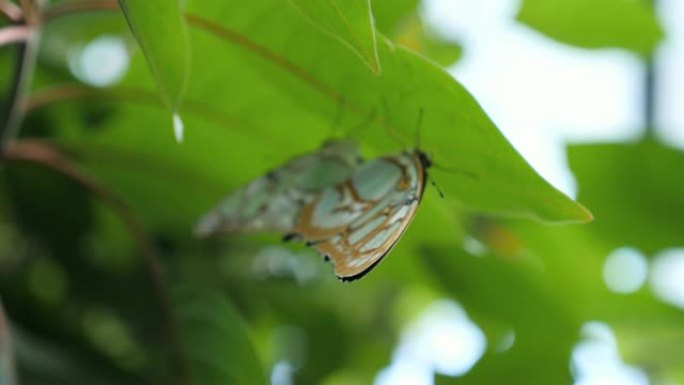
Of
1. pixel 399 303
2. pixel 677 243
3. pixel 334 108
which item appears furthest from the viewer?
pixel 399 303

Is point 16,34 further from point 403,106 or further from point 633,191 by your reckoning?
point 633,191

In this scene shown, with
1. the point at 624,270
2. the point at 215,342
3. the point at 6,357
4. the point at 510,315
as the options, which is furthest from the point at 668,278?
the point at 6,357

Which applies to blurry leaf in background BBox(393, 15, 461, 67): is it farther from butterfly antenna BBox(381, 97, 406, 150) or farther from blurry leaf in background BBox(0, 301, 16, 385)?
blurry leaf in background BBox(0, 301, 16, 385)

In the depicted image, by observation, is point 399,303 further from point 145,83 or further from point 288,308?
point 145,83

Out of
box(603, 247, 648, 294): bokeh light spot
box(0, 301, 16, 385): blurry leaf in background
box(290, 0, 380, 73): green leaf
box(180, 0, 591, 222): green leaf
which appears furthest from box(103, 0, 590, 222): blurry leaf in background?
box(603, 247, 648, 294): bokeh light spot

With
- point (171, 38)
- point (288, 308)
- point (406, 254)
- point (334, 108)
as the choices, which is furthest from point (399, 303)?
point (171, 38)

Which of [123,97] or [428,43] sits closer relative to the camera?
[123,97]
